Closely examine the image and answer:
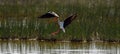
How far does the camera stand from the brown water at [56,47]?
22.8 m

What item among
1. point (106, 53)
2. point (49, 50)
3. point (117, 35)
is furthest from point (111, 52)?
point (117, 35)

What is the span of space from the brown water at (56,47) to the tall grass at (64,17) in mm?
1026

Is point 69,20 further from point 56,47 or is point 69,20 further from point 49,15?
point 56,47

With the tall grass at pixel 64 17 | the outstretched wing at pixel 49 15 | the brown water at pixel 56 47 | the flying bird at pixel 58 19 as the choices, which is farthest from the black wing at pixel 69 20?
the brown water at pixel 56 47

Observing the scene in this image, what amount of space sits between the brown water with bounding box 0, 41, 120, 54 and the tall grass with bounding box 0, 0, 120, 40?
3.37ft

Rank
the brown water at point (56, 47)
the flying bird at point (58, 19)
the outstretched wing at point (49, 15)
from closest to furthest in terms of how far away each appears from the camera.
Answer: the brown water at point (56, 47), the flying bird at point (58, 19), the outstretched wing at point (49, 15)

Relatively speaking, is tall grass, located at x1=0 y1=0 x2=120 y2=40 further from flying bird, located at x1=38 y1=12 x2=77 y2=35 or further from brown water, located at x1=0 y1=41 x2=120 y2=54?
brown water, located at x1=0 y1=41 x2=120 y2=54

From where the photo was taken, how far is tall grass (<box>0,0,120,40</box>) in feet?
87.6

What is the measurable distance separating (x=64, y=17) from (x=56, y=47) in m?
4.16

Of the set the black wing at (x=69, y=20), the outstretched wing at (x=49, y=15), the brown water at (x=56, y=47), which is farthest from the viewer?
the outstretched wing at (x=49, y=15)

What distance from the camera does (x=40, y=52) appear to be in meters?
22.6

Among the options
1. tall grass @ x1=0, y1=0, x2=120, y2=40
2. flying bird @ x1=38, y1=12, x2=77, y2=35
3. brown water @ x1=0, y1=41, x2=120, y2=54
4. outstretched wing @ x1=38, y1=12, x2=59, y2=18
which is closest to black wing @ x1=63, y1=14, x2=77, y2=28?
flying bird @ x1=38, y1=12, x2=77, y2=35

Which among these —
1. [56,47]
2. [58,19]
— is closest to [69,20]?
[58,19]

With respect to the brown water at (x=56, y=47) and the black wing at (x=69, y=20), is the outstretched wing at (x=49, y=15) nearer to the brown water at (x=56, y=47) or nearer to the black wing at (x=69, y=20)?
the black wing at (x=69, y=20)
